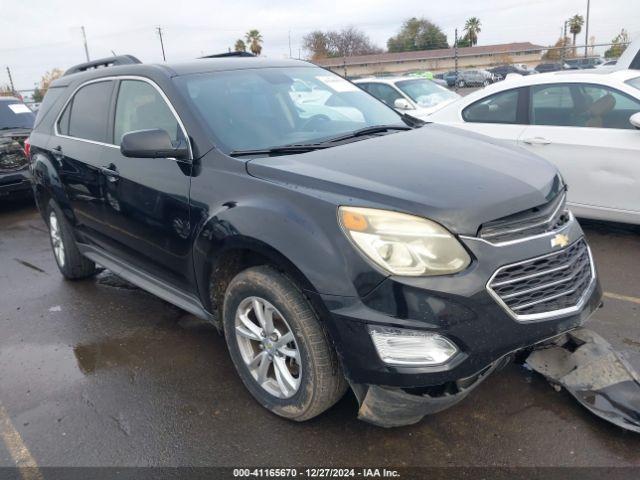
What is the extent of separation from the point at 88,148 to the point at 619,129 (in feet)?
14.7

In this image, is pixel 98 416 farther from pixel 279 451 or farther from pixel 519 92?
pixel 519 92

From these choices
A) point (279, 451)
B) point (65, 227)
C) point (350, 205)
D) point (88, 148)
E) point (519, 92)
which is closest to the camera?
point (350, 205)

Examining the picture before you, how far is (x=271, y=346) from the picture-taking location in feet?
9.03

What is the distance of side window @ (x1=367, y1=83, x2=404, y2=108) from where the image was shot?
9.83 m

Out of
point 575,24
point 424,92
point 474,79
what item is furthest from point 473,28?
point 424,92

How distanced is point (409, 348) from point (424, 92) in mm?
8740

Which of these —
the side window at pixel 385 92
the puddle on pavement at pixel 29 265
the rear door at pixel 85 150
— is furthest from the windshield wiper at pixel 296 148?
the side window at pixel 385 92

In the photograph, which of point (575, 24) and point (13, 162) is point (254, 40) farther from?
point (13, 162)

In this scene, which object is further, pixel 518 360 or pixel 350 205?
pixel 518 360

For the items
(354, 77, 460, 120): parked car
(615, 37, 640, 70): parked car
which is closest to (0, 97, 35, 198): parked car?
(354, 77, 460, 120): parked car

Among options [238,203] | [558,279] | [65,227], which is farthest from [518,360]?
[65,227]

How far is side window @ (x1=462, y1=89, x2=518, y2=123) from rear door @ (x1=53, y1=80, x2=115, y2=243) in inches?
145

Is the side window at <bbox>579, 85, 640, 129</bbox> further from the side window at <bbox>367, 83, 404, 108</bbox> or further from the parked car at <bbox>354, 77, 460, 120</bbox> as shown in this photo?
the side window at <bbox>367, 83, 404, 108</bbox>

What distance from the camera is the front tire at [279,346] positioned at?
8.13 feet
